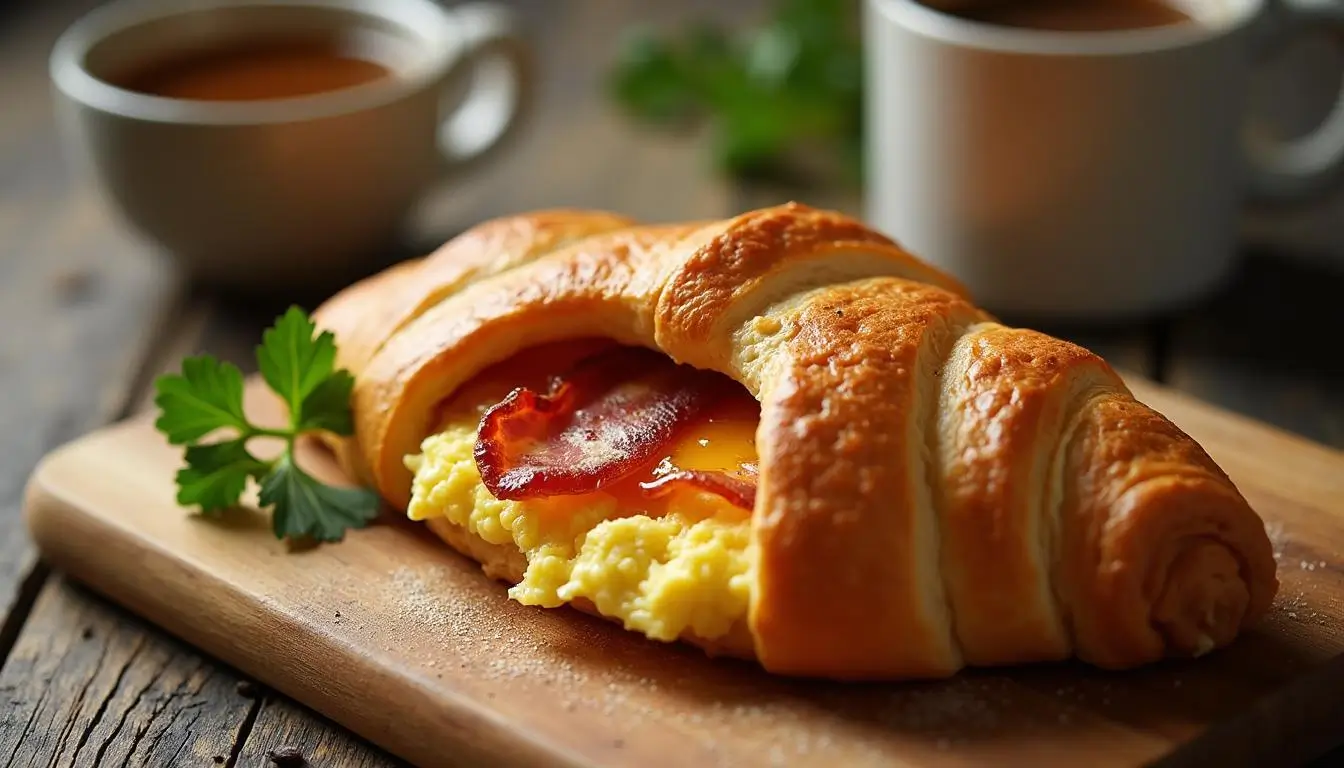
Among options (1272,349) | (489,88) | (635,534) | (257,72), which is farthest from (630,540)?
(489,88)

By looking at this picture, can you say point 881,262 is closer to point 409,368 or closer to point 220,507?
point 409,368

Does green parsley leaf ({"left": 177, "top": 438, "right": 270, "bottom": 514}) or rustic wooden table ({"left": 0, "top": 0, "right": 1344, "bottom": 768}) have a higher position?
green parsley leaf ({"left": 177, "top": 438, "right": 270, "bottom": 514})

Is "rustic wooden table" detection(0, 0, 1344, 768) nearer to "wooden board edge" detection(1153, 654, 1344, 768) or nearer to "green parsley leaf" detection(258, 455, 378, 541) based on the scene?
"wooden board edge" detection(1153, 654, 1344, 768)

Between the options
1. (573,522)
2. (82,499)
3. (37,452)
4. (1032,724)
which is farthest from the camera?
(37,452)

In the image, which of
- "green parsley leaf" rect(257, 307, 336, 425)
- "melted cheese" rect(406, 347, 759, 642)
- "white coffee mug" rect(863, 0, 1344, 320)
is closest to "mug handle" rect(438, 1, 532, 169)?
"white coffee mug" rect(863, 0, 1344, 320)

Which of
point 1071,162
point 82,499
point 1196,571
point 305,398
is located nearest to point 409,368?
point 305,398

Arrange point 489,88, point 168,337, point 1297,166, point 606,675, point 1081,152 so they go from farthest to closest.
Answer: point 489,88 → point 168,337 → point 1297,166 → point 1081,152 → point 606,675

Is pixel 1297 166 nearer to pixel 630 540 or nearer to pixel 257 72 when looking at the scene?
pixel 630 540
